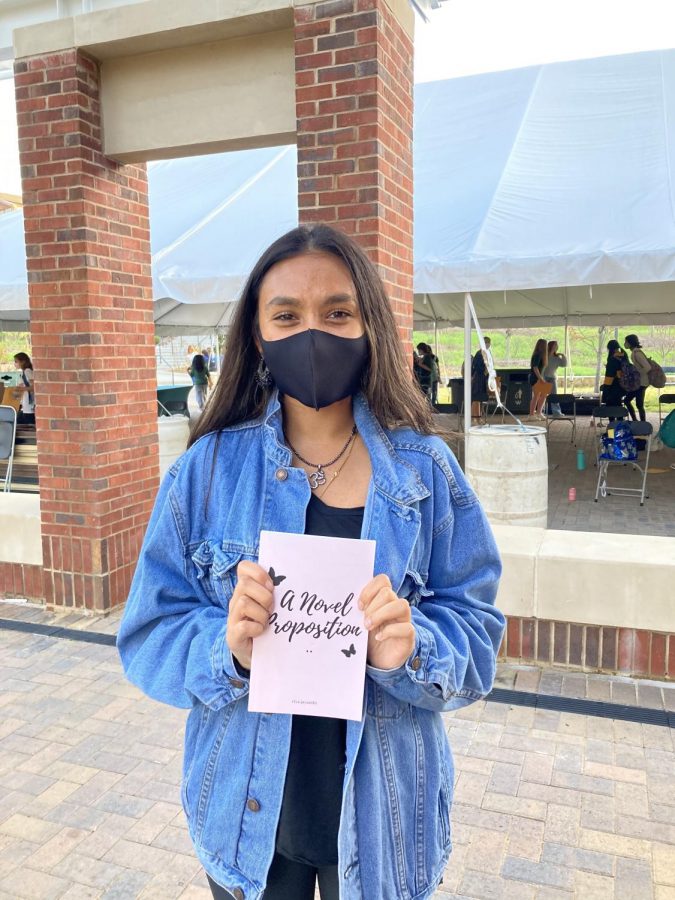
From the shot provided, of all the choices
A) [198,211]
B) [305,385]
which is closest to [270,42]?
[305,385]

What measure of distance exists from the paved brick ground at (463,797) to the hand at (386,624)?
175 cm

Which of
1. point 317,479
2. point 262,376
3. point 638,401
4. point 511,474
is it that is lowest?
point 511,474

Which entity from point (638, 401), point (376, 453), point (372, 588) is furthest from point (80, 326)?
point (638, 401)

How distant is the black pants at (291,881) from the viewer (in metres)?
1.60

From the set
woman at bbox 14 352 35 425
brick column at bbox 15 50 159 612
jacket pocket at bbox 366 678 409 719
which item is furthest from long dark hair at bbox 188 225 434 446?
woman at bbox 14 352 35 425

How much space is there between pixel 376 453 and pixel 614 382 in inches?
475

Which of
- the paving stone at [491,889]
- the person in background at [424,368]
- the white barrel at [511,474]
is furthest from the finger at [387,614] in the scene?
the person in background at [424,368]

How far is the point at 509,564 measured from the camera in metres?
4.25

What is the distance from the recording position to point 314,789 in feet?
5.02

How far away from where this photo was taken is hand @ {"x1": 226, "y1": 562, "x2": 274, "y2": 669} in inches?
52.1

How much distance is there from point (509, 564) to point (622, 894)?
188 centimetres

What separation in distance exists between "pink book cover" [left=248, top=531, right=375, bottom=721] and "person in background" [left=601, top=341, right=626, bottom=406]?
11.8 metres

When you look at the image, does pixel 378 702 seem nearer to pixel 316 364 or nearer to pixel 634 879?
pixel 316 364

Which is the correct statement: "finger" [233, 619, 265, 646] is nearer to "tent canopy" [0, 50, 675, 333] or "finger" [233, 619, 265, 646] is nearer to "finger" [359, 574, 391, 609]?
"finger" [359, 574, 391, 609]
